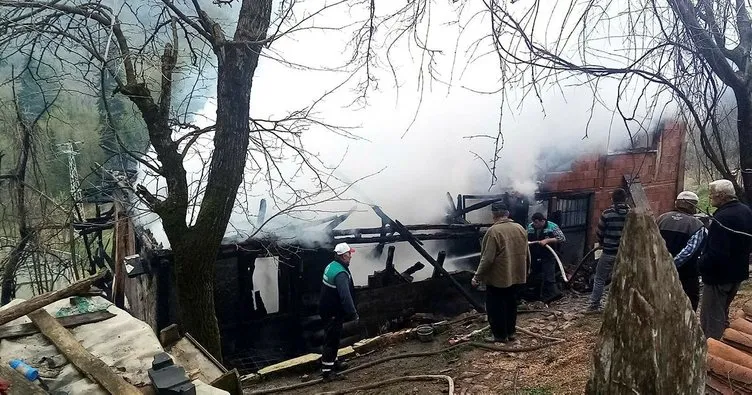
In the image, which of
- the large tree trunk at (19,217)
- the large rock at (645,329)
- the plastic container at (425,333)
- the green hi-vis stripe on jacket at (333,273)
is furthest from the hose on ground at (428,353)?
the large tree trunk at (19,217)

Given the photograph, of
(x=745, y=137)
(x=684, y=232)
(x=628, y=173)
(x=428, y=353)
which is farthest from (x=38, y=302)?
(x=628, y=173)

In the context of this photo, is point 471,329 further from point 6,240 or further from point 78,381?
point 6,240

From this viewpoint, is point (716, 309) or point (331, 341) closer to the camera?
point (716, 309)

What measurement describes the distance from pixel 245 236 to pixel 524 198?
6.87 metres

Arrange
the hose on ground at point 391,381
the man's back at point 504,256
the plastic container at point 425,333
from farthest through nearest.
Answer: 1. the plastic container at point 425,333
2. the man's back at point 504,256
3. the hose on ground at point 391,381

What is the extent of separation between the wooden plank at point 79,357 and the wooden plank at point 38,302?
42mm

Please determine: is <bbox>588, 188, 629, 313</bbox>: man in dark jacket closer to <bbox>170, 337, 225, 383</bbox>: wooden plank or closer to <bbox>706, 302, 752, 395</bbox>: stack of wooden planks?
<bbox>706, 302, 752, 395</bbox>: stack of wooden planks

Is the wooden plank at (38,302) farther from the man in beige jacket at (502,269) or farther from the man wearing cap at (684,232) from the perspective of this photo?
the man wearing cap at (684,232)

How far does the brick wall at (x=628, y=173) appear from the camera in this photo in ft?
41.8

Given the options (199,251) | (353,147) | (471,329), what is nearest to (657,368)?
(199,251)

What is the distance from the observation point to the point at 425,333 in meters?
7.05

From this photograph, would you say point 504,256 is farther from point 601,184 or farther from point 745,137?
point 601,184

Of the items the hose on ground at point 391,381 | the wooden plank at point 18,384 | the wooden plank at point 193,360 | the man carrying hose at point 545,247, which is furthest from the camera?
the man carrying hose at point 545,247

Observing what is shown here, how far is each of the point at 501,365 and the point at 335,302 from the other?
2049 mm
